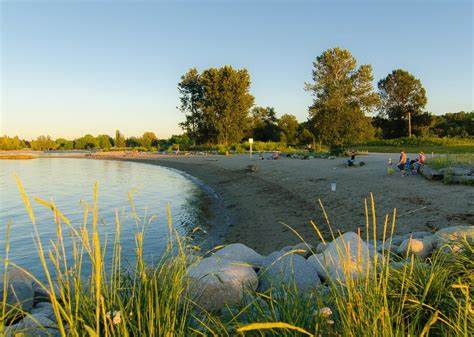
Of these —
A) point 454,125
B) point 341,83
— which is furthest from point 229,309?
point 454,125

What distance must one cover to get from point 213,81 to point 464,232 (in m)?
65.3

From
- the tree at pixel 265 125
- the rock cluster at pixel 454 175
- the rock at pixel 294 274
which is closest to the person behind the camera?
the rock at pixel 294 274

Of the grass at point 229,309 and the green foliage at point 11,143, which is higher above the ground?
the green foliage at point 11,143

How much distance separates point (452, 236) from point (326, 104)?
4789 centimetres

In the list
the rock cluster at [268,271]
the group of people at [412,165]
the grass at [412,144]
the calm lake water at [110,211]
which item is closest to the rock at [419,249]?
the rock cluster at [268,271]

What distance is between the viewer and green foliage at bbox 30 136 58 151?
476 ft

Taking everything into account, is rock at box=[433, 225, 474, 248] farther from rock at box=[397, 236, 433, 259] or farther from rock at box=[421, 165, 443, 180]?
rock at box=[421, 165, 443, 180]

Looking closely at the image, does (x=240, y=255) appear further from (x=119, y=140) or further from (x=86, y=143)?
(x=86, y=143)

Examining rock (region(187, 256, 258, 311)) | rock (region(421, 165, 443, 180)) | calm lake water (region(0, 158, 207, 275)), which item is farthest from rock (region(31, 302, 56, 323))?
rock (region(421, 165, 443, 180))

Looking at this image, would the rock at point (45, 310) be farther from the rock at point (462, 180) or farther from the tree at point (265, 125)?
the tree at point (265, 125)

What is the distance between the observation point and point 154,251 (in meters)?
12.4

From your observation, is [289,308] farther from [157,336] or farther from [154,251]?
[154,251]

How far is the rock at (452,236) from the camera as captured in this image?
17.9 feet

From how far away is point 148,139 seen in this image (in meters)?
110
